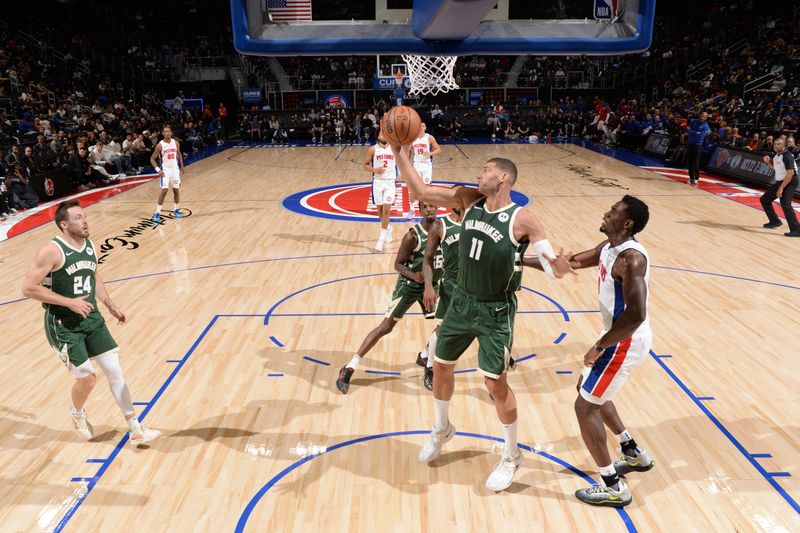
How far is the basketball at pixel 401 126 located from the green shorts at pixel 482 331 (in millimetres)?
1052

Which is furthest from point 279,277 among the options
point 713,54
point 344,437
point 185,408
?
point 713,54

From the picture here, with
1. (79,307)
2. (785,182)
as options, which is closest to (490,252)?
(79,307)

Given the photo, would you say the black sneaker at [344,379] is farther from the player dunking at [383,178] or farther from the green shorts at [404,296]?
the player dunking at [383,178]

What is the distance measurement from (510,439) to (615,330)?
3.43 ft

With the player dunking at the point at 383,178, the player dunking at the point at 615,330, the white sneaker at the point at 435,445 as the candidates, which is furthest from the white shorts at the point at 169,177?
the player dunking at the point at 615,330

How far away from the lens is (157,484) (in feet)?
14.1

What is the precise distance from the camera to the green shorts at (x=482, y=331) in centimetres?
402

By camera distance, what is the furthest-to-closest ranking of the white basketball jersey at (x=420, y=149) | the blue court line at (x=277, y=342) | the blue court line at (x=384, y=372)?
the white basketball jersey at (x=420, y=149)
the blue court line at (x=277, y=342)
the blue court line at (x=384, y=372)

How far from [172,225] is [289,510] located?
9.14 meters

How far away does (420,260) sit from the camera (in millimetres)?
5723

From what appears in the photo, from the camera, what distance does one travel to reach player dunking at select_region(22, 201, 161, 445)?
4.31m

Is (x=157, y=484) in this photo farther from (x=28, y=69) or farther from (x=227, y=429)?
(x=28, y=69)

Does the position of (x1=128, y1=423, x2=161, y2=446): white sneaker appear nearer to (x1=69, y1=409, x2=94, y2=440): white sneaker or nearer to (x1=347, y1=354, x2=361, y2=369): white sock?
(x1=69, y1=409, x2=94, y2=440): white sneaker

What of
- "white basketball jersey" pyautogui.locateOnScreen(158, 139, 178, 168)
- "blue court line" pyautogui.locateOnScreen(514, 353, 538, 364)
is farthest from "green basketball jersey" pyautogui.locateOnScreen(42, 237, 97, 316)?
"white basketball jersey" pyautogui.locateOnScreen(158, 139, 178, 168)
